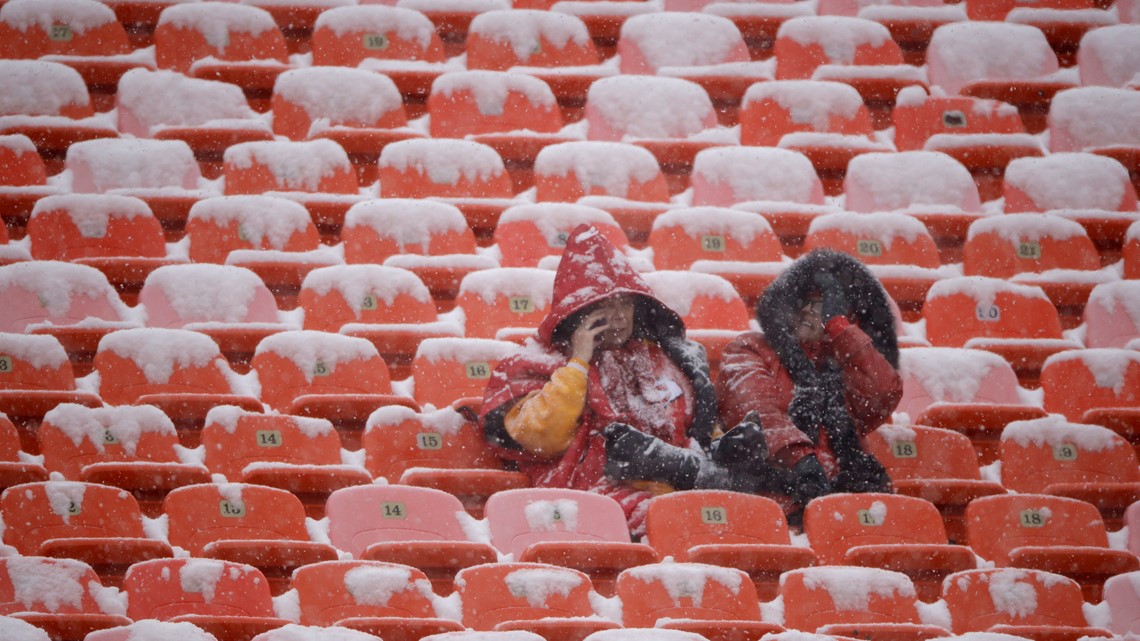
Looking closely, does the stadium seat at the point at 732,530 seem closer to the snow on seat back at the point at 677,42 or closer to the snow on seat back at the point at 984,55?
the snow on seat back at the point at 677,42

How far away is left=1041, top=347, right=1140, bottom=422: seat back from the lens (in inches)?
195

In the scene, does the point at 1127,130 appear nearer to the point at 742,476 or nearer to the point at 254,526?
the point at 742,476

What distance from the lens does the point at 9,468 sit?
13.0 feet

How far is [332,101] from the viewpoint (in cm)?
605

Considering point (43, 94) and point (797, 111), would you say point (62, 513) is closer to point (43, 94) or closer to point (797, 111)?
point (43, 94)

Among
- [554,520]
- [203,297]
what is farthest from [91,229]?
[554,520]

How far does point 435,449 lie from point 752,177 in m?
1.86

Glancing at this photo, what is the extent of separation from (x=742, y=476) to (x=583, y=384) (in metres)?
0.41

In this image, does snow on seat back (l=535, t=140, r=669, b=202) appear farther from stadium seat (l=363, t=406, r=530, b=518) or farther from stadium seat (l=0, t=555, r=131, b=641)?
stadium seat (l=0, t=555, r=131, b=641)

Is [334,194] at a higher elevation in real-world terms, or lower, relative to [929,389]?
higher

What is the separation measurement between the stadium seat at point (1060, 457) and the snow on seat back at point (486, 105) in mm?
2143

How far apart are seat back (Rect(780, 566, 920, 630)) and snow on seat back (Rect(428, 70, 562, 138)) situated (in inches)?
107

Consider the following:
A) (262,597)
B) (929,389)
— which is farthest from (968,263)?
(262,597)

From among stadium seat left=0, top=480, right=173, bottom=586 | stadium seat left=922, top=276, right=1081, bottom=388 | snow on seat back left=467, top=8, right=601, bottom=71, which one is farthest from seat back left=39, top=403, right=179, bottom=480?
snow on seat back left=467, top=8, right=601, bottom=71
